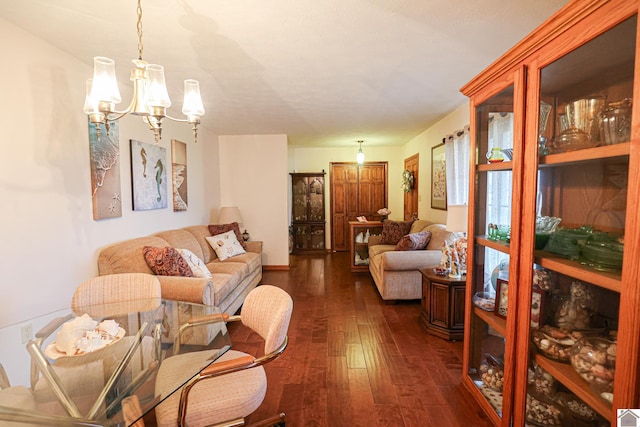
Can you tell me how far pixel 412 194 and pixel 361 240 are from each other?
1587mm

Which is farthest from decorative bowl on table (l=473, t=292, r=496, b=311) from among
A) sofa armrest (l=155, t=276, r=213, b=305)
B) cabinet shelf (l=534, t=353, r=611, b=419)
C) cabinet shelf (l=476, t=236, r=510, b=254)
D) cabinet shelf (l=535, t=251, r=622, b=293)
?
sofa armrest (l=155, t=276, r=213, b=305)

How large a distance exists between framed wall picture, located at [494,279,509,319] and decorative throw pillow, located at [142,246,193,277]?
2.51 metres

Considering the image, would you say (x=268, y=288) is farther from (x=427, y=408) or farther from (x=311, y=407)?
(x=427, y=408)

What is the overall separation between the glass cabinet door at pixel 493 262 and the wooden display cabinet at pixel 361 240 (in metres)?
3.10

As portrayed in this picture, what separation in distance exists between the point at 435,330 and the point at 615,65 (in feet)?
8.03

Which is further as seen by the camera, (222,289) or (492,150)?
(222,289)

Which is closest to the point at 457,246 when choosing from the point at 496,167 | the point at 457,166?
the point at 457,166

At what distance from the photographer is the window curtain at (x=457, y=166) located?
3.47 metres

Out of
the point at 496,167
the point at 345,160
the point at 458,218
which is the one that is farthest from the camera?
the point at 345,160

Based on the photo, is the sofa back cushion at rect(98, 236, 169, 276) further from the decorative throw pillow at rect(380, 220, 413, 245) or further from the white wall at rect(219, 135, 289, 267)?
the decorative throw pillow at rect(380, 220, 413, 245)

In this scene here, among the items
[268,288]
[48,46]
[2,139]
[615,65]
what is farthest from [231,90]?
[615,65]

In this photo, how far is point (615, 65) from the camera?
1.05 m

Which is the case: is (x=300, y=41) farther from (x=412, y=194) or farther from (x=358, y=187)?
(x=358, y=187)

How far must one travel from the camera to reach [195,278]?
2.54m
